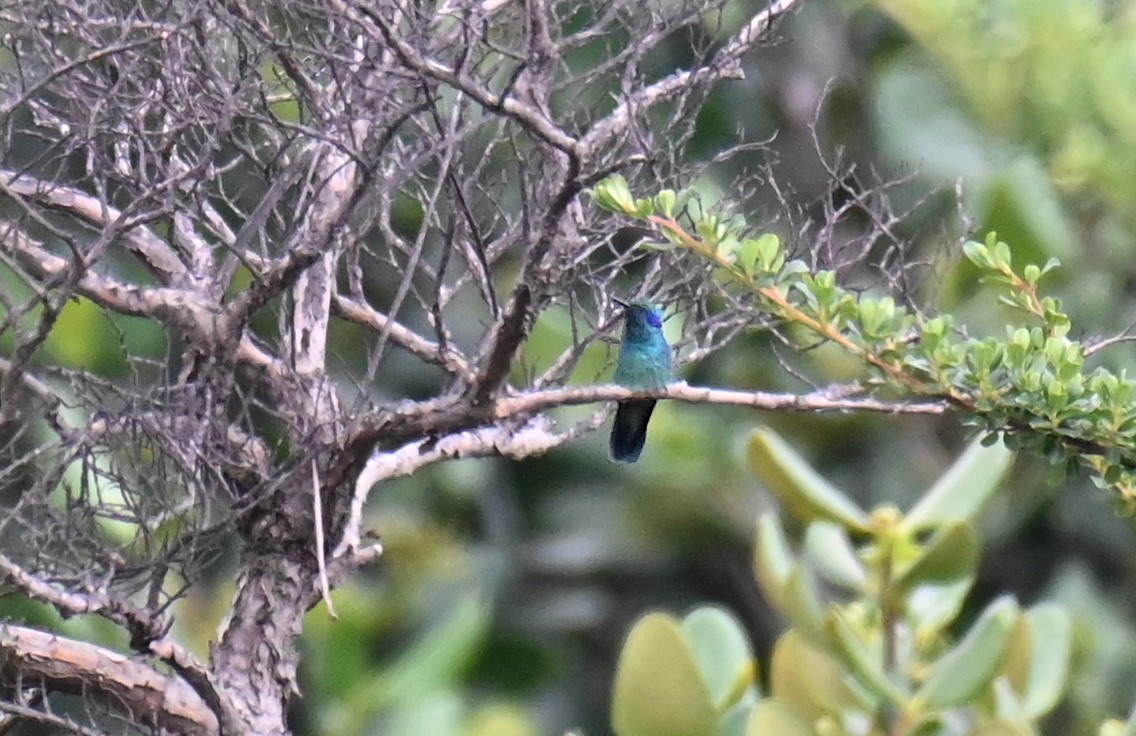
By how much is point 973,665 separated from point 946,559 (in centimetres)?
11

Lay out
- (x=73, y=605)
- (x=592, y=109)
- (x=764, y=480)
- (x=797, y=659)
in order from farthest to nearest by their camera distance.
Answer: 1. (x=592, y=109)
2. (x=797, y=659)
3. (x=764, y=480)
4. (x=73, y=605)

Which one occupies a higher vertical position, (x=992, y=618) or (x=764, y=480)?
(x=764, y=480)

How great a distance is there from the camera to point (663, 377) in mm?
1901

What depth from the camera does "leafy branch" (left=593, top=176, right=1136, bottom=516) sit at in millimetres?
1188

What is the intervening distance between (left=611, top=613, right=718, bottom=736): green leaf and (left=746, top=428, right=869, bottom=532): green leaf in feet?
0.62

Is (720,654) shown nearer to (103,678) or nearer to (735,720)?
(735,720)

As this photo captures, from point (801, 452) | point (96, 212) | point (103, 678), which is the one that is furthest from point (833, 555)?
point (801, 452)

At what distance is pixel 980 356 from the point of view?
1.20 m

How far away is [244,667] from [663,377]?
0.66 m

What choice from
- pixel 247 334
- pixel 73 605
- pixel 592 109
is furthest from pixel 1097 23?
pixel 73 605

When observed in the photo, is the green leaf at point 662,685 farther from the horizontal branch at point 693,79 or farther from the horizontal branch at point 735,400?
the horizontal branch at point 693,79

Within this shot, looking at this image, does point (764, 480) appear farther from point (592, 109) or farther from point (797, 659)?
point (592, 109)

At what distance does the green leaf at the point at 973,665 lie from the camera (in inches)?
56.6

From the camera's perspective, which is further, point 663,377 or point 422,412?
point 663,377
